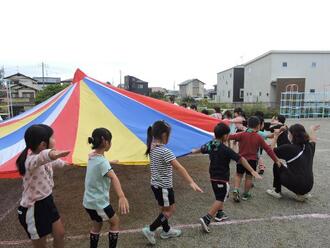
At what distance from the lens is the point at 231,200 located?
165 inches

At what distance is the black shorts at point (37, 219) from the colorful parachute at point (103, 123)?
2.97 ft

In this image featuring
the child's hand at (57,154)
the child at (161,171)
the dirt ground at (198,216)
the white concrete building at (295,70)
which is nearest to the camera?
the child's hand at (57,154)

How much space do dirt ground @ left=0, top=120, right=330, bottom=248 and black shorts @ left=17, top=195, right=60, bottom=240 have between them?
36.4 inches

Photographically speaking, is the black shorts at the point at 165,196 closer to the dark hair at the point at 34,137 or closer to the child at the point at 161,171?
the child at the point at 161,171

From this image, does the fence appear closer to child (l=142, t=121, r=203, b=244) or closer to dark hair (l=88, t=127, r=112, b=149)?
child (l=142, t=121, r=203, b=244)

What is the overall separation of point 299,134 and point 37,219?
336 centimetres

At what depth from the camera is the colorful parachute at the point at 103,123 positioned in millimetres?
3441

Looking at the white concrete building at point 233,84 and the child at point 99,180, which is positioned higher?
the white concrete building at point 233,84

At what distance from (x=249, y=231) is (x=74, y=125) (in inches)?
96.4

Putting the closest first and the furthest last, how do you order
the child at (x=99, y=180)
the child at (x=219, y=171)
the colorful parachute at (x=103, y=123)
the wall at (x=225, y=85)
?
1. the child at (x=99, y=180)
2. the child at (x=219, y=171)
3. the colorful parachute at (x=103, y=123)
4. the wall at (x=225, y=85)

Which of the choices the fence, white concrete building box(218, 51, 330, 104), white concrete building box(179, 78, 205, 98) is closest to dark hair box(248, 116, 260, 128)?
the fence

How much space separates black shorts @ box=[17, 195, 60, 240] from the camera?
2.15 meters

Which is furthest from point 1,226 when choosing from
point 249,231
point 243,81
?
point 243,81

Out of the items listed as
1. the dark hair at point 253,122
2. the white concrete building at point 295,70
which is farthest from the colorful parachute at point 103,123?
the white concrete building at point 295,70
